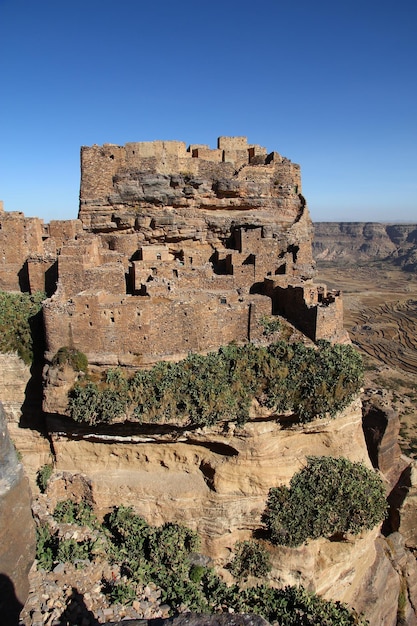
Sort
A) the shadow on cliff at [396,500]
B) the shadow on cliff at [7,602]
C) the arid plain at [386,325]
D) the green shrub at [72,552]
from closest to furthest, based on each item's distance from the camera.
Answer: the shadow on cliff at [7,602] → the green shrub at [72,552] → the shadow on cliff at [396,500] → the arid plain at [386,325]

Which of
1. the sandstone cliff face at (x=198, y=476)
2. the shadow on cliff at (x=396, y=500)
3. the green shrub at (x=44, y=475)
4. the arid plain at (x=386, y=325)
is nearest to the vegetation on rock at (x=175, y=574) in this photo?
the sandstone cliff face at (x=198, y=476)

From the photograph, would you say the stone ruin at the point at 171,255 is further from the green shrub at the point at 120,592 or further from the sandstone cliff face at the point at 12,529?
the sandstone cliff face at the point at 12,529

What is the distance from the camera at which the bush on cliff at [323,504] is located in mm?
16484

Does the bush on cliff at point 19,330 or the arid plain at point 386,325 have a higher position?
the bush on cliff at point 19,330

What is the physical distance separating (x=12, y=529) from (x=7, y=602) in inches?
31.8

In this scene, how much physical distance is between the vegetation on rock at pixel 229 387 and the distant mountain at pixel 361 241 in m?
142

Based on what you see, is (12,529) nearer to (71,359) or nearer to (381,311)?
(71,359)

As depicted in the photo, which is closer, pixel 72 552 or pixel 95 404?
pixel 72 552

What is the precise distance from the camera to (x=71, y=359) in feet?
50.3

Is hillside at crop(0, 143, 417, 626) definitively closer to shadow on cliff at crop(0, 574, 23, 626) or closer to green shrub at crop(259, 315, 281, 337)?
green shrub at crop(259, 315, 281, 337)

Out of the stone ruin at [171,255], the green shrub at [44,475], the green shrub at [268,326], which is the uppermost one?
the stone ruin at [171,255]

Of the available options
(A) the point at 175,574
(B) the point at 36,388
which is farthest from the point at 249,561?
(B) the point at 36,388

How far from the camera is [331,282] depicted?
114000 mm

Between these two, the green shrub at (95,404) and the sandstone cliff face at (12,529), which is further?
the green shrub at (95,404)
